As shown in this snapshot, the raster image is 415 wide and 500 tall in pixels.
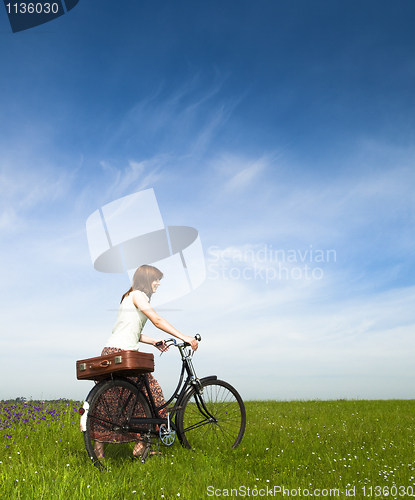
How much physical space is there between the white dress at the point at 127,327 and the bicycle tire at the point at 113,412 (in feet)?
1.72

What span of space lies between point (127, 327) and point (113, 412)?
1245mm

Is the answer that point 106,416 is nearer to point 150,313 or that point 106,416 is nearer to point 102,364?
point 102,364

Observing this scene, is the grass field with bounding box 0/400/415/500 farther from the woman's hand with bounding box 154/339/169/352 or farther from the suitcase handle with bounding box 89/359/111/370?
the woman's hand with bounding box 154/339/169/352

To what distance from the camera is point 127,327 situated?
6578 mm

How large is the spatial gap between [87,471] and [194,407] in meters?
2.04

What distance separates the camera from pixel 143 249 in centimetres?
923

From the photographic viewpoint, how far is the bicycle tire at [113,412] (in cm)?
615

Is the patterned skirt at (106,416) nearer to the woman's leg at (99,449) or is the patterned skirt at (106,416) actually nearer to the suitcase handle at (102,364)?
the woman's leg at (99,449)

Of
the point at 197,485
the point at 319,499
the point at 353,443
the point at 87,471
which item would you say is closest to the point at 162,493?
the point at 197,485

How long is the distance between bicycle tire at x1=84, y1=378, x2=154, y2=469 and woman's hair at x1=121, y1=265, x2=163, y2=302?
1357mm

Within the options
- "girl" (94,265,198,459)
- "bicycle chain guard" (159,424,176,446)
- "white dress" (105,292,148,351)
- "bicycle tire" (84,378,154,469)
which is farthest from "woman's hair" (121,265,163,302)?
"bicycle chain guard" (159,424,176,446)

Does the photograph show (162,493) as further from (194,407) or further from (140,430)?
(194,407)

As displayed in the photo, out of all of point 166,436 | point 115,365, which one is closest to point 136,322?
point 115,365

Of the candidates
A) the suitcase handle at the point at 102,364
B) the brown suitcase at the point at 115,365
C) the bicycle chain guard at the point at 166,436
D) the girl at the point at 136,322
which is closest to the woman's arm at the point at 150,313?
the girl at the point at 136,322
